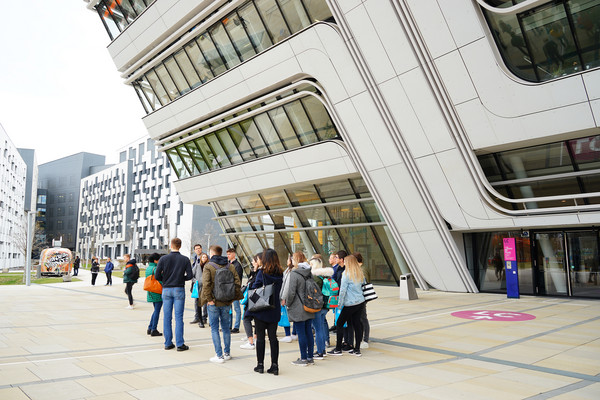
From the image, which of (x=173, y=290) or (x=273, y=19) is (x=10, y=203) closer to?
(x=273, y=19)

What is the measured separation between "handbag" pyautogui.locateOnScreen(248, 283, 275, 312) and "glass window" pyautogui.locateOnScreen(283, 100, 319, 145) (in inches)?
580

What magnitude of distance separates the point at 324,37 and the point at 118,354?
14.7 metres

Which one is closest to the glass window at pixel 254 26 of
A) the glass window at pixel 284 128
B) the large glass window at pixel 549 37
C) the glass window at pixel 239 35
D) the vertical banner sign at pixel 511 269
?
the glass window at pixel 239 35

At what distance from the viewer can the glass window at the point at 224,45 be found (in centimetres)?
2219

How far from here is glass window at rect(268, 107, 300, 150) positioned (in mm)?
21703

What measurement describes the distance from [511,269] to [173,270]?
43.2 feet

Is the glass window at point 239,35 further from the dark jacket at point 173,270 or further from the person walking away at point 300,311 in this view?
the person walking away at point 300,311

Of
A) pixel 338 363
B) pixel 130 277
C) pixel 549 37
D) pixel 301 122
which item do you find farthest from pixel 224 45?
pixel 338 363

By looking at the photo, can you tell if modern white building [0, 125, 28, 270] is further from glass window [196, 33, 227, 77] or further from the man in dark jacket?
the man in dark jacket

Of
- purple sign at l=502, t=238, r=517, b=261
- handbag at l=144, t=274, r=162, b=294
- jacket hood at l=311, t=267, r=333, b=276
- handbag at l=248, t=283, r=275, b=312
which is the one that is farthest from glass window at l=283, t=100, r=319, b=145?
handbag at l=248, t=283, r=275, b=312

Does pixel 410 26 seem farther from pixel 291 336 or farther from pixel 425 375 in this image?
pixel 425 375

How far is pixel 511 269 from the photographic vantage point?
53.4ft

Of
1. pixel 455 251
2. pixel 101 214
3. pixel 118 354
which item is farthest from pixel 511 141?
pixel 101 214

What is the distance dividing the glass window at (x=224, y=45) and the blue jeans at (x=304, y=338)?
18005 mm
